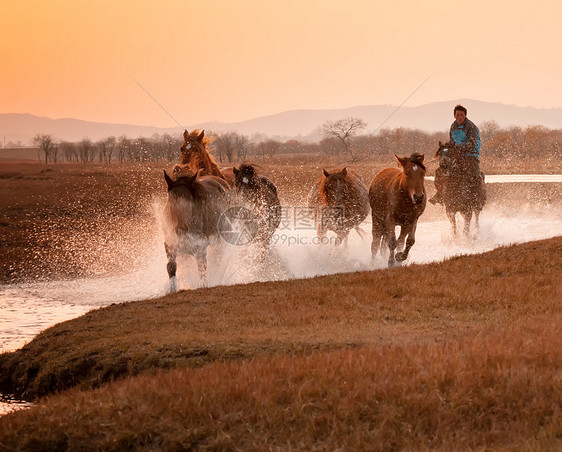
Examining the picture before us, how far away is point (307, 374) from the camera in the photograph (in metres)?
8.40

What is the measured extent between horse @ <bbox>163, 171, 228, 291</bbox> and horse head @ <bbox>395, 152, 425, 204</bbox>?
429cm

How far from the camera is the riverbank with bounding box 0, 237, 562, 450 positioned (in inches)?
287

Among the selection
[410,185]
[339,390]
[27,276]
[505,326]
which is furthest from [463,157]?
[339,390]

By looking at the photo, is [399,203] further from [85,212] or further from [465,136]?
[85,212]

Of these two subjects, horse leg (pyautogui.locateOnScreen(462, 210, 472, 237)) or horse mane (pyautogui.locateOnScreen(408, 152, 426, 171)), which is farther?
horse leg (pyautogui.locateOnScreen(462, 210, 472, 237))

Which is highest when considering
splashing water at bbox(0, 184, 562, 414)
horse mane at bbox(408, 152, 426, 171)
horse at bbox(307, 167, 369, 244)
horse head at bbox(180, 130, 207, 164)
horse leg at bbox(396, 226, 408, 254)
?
horse head at bbox(180, 130, 207, 164)

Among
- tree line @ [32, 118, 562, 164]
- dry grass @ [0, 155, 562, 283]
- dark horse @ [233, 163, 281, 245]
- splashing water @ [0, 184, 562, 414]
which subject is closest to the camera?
splashing water @ [0, 184, 562, 414]

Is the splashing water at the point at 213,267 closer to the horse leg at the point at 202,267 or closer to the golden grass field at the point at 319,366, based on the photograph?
the horse leg at the point at 202,267

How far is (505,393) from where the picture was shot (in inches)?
304

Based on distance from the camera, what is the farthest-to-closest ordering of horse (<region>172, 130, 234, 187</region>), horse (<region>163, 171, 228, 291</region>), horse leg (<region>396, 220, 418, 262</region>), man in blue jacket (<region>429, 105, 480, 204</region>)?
man in blue jacket (<region>429, 105, 480, 204</region>) → horse (<region>172, 130, 234, 187</region>) → horse leg (<region>396, 220, 418, 262</region>) → horse (<region>163, 171, 228, 291</region>)

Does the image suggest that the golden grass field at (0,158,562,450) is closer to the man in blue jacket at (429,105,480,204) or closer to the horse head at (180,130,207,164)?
the man in blue jacket at (429,105,480,204)

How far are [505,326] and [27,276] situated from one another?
1633 centimetres

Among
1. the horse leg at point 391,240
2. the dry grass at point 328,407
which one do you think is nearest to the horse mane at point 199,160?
the horse leg at point 391,240

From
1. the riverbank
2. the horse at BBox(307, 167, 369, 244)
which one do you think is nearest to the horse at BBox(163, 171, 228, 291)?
the riverbank
